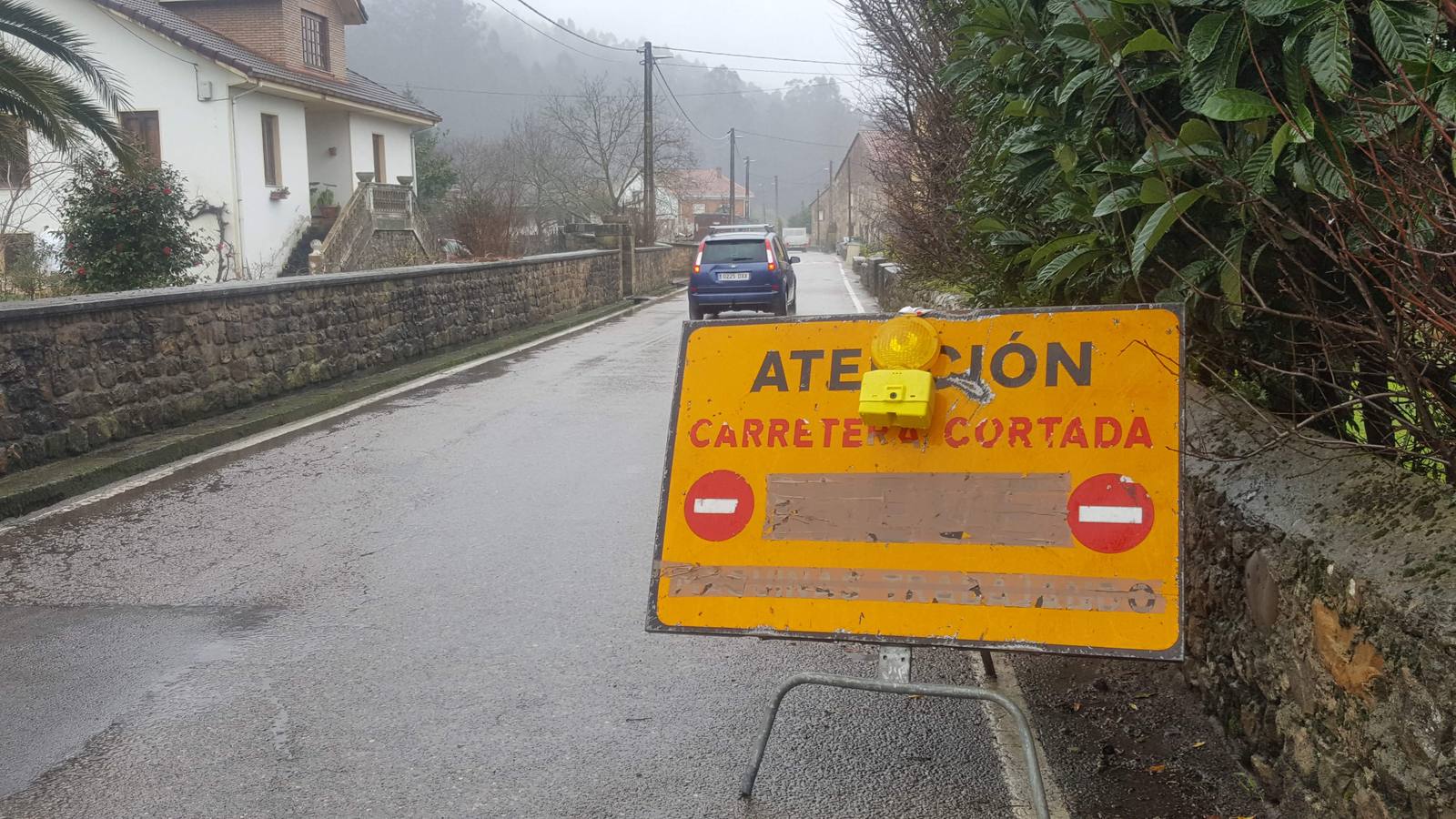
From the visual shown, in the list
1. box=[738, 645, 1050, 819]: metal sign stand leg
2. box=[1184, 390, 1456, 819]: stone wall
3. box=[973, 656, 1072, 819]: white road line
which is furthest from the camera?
box=[973, 656, 1072, 819]: white road line

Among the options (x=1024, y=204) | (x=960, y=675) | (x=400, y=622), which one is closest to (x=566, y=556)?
(x=400, y=622)

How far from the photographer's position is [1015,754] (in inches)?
163

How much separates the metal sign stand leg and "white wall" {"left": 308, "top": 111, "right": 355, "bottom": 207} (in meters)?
31.7

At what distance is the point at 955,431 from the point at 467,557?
369cm

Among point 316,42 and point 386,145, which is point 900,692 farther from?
point 386,145

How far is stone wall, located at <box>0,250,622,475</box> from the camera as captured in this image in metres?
8.39

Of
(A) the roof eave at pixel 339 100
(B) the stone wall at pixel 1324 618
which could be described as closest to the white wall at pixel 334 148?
(A) the roof eave at pixel 339 100

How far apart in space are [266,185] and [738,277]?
43.5ft

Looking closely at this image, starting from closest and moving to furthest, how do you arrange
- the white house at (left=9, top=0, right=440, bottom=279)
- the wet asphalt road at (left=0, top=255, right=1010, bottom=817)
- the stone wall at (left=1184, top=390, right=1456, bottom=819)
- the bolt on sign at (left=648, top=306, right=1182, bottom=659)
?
the stone wall at (left=1184, top=390, right=1456, bottom=819) → the bolt on sign at (left=648, top=306, right=1182, bottom=659) → the wet asphalt road at (left=0, top=255, right=1010, bottom=817) → the white house at (left=9, top=0, right=440, bottom=279)

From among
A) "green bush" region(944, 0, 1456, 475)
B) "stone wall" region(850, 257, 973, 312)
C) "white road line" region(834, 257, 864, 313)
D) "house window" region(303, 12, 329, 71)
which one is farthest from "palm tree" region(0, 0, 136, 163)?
"house window" region(303, 12, 329, 71)

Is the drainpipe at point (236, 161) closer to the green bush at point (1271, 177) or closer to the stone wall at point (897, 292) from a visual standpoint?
the stone wall at point (897, 292)

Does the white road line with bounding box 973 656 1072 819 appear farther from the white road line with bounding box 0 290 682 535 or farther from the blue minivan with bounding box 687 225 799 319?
the blue minivan with bounding box 687 225 799 319

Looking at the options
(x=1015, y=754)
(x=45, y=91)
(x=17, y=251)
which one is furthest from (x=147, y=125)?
(x=1015, y=754)

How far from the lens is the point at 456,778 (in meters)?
3.92
